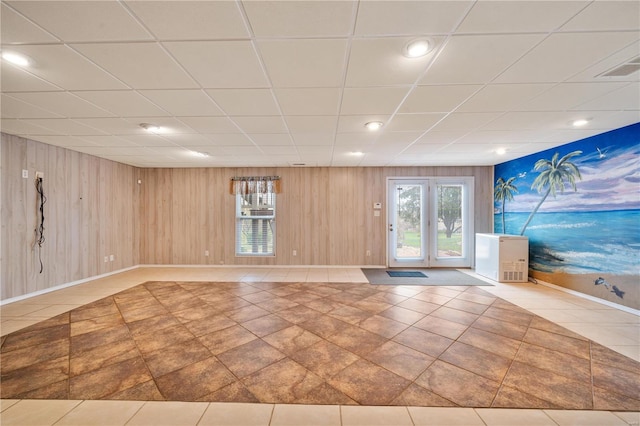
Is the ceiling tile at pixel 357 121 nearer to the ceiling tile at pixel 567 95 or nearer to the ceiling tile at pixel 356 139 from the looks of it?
the ceiling tile at pixel 356 139

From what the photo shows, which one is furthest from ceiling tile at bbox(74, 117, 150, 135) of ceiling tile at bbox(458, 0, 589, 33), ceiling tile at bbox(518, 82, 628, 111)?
ceiling tile at bbox(518, 82, 628, 111)

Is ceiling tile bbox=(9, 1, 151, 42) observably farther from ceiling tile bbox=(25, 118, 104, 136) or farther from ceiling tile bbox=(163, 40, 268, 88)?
ceiling tile bbox=(25, 118, 104, 136)

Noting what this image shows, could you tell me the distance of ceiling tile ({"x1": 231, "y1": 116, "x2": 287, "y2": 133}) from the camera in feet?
9.80

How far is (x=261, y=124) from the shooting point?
3184mm

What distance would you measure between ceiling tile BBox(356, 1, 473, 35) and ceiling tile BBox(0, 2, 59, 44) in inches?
82.0

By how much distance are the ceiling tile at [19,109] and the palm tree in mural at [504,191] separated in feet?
26.0

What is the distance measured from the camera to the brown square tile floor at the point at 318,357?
5.87ft

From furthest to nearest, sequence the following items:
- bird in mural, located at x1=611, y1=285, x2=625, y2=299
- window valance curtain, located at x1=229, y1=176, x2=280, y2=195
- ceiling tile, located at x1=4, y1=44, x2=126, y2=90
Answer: window valance curtain, located at x1=229, y1=176, x2=280, y2=195
bird in mural, located at x1=611, y1=285, x2=625, y2=299
ceiling tile, located at x1=4, y1=44, x2=126, y2=90

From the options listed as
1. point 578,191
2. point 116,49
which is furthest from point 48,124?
point 578,191

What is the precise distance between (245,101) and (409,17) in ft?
5.66

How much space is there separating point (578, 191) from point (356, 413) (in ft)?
16.3

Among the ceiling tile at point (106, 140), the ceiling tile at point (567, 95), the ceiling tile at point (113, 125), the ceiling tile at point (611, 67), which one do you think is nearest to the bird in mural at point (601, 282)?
the ceiling tile at point (567, 95)

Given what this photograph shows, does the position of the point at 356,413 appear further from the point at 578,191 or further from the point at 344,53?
the point at 578,191

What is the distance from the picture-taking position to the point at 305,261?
20.0ft
